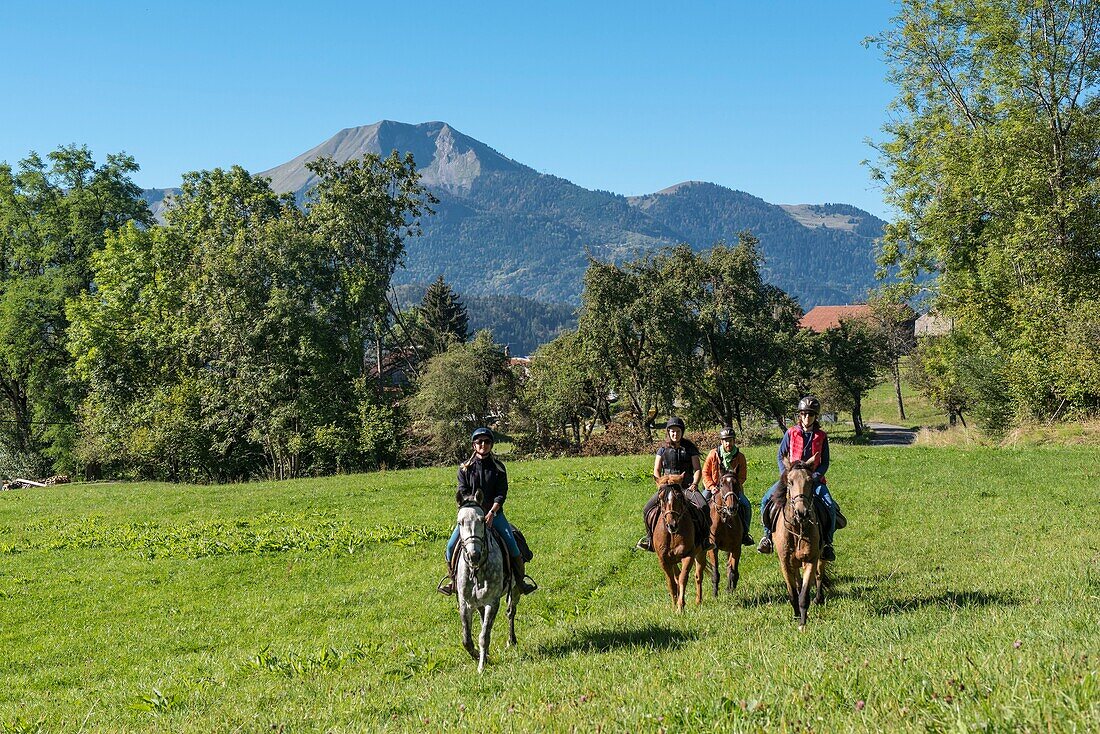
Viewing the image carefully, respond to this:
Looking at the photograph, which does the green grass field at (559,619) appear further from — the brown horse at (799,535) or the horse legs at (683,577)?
the brown horse at (799,535)

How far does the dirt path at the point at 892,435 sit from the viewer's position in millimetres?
75875

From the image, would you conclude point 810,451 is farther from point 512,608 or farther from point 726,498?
point 512,608

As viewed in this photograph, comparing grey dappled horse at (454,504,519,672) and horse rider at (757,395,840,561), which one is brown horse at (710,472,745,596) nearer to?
horse rider at (757,395,840,561)

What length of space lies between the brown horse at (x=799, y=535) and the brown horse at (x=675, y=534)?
1.74 m

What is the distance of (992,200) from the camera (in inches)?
1517

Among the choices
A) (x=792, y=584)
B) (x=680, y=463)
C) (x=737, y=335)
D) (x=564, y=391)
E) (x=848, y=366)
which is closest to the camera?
(x=792, y=584)

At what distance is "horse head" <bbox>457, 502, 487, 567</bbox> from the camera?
1070 cm

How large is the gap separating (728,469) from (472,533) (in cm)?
593

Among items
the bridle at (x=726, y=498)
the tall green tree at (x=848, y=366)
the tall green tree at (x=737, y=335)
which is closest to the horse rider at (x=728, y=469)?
the bridle at (x=726, y=498)

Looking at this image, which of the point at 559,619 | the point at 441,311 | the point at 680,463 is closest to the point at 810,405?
the point at 680,463

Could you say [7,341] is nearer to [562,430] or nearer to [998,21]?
[562,430]

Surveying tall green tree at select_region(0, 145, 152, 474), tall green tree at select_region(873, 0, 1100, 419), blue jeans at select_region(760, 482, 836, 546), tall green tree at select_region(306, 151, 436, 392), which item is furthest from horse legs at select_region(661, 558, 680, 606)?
tall green tree at select_region(0, 145, 152, 474)

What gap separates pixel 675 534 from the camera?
13.1 meters

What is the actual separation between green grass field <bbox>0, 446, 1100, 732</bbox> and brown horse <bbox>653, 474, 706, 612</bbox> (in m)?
0.58
